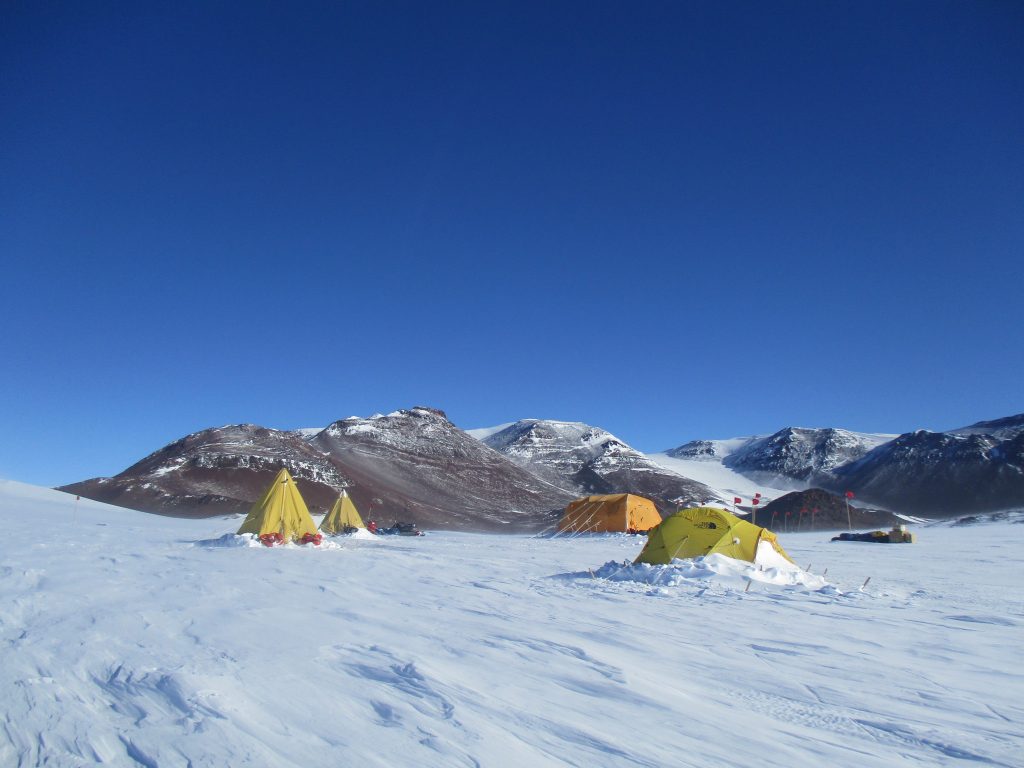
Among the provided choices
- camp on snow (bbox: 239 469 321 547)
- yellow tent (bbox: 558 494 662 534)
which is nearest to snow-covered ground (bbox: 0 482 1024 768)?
camp on snow (bbox: 239 469 321 547)

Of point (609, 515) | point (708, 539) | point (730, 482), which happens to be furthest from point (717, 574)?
point (730, 482)

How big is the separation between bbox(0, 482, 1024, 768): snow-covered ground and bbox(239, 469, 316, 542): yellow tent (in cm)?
903

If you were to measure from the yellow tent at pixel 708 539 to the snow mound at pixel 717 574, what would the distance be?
1.20 feet

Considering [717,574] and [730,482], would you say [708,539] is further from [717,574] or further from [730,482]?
[730,482]

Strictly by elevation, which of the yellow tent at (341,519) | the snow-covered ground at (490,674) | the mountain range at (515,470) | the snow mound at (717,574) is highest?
the mountain range at (515,470)

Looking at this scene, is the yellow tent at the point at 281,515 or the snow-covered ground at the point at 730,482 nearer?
the yellow tent at the point at 281,515

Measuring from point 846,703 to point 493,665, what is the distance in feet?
10.4

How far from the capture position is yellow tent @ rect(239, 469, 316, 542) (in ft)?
68.7

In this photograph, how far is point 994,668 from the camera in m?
6.71

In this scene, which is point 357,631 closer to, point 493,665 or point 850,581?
point 493,665

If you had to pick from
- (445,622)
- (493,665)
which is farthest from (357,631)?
(493,665)

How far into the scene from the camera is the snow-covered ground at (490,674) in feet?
13.8

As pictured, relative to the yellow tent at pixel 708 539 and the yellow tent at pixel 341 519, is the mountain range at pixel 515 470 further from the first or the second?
the yellow tent at pixel 708 539

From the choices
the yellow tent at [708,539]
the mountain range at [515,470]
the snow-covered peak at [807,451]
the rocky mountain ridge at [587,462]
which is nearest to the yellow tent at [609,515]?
the mountain range at [515,470]
